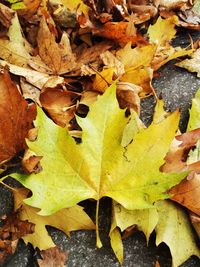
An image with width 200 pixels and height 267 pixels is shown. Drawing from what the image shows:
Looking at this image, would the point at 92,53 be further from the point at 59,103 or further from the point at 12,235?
the point at 12,235

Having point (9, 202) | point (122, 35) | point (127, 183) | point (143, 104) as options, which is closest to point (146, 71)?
point (143, 104)

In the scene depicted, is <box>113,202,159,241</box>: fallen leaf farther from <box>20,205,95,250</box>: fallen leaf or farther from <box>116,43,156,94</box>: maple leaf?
<box>116,43,156,94</box>: maple leaf

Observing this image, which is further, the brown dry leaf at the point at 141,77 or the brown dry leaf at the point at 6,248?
the brown dry leaf at the point at 141,77

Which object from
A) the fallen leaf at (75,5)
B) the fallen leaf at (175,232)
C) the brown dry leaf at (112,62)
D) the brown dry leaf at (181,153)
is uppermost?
the fallen leaf at (75,5)

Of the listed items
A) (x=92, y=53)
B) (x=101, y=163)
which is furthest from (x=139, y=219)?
(x=92, y=53)

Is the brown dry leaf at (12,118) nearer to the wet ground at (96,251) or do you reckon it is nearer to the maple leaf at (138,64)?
the wet ground at (96,251)

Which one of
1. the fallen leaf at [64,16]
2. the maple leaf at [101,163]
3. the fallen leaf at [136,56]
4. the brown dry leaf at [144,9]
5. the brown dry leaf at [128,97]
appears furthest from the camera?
the brown dry leaf at [144,9]

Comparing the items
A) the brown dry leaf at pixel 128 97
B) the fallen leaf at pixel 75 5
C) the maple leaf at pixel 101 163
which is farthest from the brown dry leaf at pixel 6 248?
the fallen leaf at pixel 75 5
